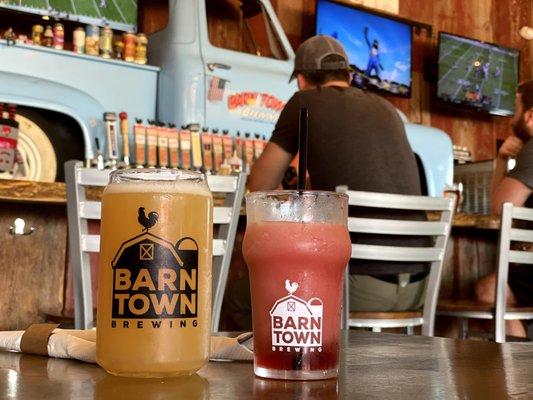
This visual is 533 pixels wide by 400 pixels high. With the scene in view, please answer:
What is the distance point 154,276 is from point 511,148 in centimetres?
320

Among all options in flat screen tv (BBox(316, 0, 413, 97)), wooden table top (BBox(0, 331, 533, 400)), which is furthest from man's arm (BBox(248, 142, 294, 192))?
flat screen tv (BBox(316, 0, 413, 97))

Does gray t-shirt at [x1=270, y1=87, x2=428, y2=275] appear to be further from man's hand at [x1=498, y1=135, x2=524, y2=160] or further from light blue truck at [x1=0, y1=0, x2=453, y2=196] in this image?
light blue truck at [x1=0, y1=0, x2=453, y2=196]

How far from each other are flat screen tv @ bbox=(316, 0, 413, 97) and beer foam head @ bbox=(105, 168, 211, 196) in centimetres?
475

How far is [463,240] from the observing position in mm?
3516

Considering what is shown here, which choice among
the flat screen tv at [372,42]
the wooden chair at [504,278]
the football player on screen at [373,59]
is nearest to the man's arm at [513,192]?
the wooden chair at [504,278]

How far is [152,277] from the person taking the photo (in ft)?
1.96

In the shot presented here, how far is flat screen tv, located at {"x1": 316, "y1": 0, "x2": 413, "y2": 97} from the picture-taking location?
5328 mm

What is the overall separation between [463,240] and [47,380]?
3.14 metres

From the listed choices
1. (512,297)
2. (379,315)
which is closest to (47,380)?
(379,315)

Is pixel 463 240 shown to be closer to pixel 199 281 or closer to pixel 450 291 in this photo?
Result: pixel 450 291

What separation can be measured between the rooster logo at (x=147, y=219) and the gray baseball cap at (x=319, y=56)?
2164 millimetres

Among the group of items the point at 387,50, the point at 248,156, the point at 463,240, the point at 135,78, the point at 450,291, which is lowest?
the point at 450,291

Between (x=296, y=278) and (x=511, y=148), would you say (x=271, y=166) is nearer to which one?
(x=511, y=148)

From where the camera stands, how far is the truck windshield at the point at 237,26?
5.09 meters
